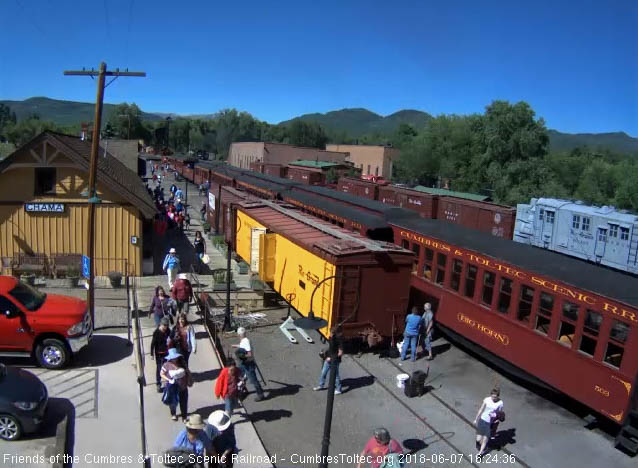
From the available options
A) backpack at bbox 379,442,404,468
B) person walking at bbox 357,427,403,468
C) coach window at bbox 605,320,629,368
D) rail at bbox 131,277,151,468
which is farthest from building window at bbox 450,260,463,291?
rail at bbox 131,277,151,468

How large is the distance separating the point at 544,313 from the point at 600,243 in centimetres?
1334

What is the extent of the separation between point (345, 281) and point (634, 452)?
7.02 metres

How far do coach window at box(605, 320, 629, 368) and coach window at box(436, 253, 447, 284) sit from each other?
5.29 metres

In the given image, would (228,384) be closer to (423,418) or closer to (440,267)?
(423,418)

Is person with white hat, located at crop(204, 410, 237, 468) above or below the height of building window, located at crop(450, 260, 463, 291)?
below

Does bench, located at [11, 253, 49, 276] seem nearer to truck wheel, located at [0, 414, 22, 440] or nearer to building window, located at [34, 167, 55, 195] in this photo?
building window, located at [34, 167, 55, 195]

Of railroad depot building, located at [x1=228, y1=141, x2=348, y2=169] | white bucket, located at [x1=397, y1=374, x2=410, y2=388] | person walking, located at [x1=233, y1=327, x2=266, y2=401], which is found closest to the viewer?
person walking, located at [x1=233, y1=327, x2=266, y2=401]

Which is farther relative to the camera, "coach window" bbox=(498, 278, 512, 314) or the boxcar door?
the boxcar door

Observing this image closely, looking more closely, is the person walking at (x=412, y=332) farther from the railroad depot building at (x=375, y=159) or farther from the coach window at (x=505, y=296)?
the railroad depot building at (x=375, y=159)

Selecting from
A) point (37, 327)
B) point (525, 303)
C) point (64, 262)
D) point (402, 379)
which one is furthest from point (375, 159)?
point (37, 327)

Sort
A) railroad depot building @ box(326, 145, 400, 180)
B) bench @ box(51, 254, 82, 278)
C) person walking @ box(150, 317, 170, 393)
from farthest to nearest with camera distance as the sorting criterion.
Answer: railroad depot building @ box(326, 145, 400, 180)
bench @ box(51, 254, 82, 278)
person walking @ box(150, 317, 170, 393)

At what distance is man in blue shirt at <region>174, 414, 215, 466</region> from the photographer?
6.27m

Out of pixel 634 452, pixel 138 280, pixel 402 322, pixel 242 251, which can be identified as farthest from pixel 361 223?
pixel 634 452

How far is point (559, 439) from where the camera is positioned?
33.3ft
